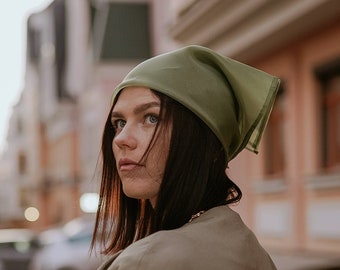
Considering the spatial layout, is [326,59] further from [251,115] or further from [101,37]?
[101,37]

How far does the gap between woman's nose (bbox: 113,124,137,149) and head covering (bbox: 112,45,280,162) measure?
0.27 feet

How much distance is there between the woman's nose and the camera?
1475mm

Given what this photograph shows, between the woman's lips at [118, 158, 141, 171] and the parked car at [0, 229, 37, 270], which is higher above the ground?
the woman's lips at [118, 158, 141, 171]

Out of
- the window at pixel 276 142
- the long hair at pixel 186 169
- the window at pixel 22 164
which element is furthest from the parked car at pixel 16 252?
the window at pixel 22 164

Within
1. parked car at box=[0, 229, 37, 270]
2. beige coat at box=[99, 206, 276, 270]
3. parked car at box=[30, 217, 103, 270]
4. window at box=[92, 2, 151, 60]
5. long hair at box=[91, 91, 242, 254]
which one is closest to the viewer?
beige coat at box=[99, 206, 276, 270]

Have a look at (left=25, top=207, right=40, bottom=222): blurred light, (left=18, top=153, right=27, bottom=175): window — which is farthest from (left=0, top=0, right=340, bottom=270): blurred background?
(left=18, top=153, right=27, bottom=175): window

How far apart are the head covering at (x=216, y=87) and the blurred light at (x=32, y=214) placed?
4021 cm

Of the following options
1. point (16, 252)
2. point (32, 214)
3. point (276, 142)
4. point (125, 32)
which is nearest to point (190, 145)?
point (276, 142)

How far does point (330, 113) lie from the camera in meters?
10.3

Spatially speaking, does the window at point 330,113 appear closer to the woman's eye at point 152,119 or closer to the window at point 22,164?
the woman's eye at point 152,119

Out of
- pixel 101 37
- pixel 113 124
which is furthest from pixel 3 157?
pixel 113 124

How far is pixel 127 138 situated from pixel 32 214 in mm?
43787

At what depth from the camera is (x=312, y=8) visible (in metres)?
8.50

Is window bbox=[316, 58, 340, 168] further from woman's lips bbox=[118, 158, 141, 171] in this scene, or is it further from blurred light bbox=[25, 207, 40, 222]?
blurred light bbox=[25, 207, 40, 222]
